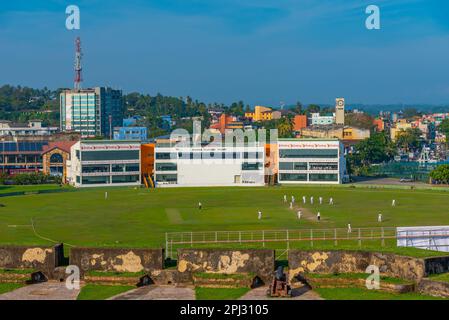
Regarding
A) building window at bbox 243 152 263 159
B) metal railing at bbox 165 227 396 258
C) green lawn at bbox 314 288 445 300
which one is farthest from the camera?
building window at bbox 243 152 263 159

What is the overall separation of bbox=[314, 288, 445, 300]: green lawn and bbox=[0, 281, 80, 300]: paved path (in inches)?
401

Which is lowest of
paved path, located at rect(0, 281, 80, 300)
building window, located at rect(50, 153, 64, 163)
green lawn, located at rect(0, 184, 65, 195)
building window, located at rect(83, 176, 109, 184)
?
paved path, located at rect(0, 281, 80, 300)

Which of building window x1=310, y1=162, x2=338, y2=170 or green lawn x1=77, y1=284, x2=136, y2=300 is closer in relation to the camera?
green lawn x1=77, y1=284, x2=136, y2=300

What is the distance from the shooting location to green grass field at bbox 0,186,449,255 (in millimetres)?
63406

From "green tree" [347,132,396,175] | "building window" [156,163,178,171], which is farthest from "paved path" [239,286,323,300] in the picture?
"green tree" [347,132,396,175]

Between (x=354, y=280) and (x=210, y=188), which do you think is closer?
(x=354, y=280)

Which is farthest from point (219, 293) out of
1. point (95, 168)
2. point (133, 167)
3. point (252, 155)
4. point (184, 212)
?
point (133, 167)

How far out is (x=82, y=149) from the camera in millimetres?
106000

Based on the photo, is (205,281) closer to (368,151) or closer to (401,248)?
(401,248)

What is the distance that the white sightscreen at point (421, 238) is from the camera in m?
43.6

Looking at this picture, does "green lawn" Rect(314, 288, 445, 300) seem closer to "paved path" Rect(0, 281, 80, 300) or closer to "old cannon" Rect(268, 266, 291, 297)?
"old cannon" Rect(268, 266, 291, 297)

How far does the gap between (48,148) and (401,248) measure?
89.2 m

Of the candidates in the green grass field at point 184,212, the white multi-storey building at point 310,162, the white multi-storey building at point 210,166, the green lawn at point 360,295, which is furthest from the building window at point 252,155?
the green lawn at point 360,295

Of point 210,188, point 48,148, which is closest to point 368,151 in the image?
point 210,188
